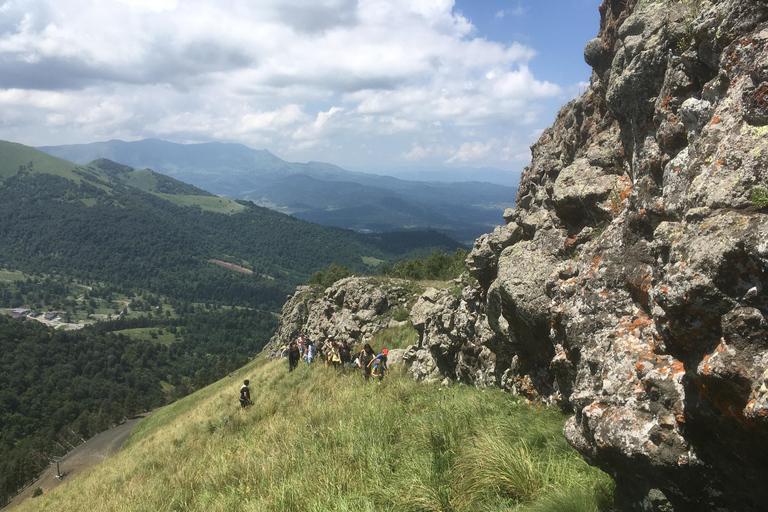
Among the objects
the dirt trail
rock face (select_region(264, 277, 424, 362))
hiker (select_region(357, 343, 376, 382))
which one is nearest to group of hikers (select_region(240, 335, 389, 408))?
hiker (select_region(357, 343, 376, 382))

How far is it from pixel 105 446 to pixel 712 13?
5284 centimetres

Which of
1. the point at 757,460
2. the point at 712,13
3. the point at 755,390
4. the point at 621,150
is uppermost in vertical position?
the point at 712,13

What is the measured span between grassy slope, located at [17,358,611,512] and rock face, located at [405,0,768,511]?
709 millimetres

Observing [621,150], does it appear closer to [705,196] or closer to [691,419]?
[705,196]

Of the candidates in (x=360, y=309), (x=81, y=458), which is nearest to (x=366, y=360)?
(x=360, y=309)

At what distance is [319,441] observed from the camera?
23.0 feet

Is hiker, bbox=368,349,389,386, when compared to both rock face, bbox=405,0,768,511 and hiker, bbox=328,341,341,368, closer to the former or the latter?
hiker, bbox=328,341,341,368

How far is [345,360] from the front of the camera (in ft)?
52.7

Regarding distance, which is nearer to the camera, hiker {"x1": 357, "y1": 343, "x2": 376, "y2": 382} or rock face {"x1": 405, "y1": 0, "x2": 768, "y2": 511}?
rock face {"x1": 405, "y1": 0, "x2": 768, "y2": 511}

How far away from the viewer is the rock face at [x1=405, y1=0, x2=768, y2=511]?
278 cm

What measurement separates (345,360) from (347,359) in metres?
0.10

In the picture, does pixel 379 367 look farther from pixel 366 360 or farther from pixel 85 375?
pixel 85 375

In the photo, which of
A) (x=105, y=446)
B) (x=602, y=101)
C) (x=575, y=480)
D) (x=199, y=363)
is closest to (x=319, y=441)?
(x=575, y=480)

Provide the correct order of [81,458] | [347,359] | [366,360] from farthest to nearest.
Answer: [81,458] → [347,359] → [366,360]
